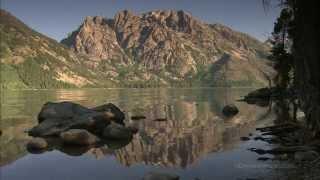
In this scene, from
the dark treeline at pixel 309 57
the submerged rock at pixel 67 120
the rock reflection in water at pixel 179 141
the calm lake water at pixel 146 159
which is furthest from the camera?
the submerged rock at pixel 67 120

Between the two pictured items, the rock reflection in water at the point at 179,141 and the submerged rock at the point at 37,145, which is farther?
the submerged rock at the point at 37,145

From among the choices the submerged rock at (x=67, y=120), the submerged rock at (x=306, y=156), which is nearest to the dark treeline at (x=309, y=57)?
the submerged rock at (x=306, y=156)

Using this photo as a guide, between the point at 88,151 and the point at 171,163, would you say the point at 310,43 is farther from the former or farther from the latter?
the point at 88,151

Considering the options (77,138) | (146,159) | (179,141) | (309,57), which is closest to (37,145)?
(77,138)

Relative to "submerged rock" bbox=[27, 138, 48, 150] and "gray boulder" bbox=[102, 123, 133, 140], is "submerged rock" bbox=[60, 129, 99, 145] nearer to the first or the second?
"submerged rock" bbox=[27, 138, 48, 150]

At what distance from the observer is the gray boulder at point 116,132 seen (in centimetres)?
4162

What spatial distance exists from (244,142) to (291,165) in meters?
13.9

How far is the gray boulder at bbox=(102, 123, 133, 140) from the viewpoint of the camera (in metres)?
41.6

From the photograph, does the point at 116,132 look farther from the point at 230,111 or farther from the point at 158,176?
the point at 230,111

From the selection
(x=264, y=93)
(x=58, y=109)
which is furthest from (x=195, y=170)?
(x=264, y=93)

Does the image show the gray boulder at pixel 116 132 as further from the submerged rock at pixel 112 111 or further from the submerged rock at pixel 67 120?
the submerged rock at pixel 112 111

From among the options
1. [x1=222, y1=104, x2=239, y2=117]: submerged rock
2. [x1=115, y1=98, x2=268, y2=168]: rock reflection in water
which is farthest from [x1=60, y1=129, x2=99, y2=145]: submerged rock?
[x1=222, y1=104, x2=239, y2=117]: submerged rock

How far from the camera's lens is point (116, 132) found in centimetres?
4172

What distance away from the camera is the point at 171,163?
2908 cm
